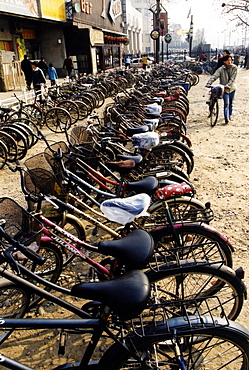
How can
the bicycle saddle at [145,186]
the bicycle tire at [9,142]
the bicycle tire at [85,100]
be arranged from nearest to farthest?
the bicycle saddle at [145,186]
the bicycle tire at [9,142]
the bicycle tire at [85,100]

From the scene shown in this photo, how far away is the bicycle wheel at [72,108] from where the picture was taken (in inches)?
367

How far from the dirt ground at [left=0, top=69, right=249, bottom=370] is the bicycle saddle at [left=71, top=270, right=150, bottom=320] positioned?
1.19m

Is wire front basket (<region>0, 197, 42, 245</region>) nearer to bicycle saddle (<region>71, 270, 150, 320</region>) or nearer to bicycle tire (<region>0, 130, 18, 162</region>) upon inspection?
bicycle saddle (<region>71, 270, 150, 320</region>)

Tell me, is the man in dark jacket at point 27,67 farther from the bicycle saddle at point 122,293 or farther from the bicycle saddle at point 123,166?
the bicycle saddle at point 122,293

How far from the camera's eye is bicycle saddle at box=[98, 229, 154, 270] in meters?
1.73

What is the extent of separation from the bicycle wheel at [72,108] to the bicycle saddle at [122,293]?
8.15 m

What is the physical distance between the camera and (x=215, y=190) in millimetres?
5047

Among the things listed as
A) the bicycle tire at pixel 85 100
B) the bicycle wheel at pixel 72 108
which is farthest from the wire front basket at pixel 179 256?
the bicycle tire at pixel 85 100

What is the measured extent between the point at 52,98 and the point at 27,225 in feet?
27.0

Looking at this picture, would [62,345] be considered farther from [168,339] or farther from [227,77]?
[227,77]

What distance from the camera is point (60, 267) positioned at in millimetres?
2928

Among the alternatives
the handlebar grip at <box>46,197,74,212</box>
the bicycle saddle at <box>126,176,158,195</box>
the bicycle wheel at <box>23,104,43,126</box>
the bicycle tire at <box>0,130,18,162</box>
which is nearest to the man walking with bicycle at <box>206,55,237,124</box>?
the bicycle wheel at <box>23,104,43,126</box>

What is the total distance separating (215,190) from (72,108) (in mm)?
5926

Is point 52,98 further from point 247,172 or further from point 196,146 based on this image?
point 247,172
